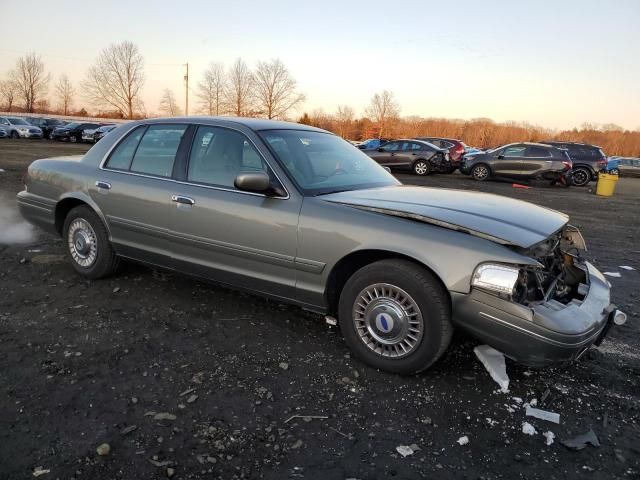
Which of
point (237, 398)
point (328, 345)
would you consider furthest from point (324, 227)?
point (237, 398)

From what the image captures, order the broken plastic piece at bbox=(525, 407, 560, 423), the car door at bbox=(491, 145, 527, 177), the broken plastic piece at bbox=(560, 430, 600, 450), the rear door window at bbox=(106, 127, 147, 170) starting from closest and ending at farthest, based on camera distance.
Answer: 1. the broken plastic piece at bbox=(560, 430, 600, 450)
2. the broken plastic piece at bbox=(525, 407, 560, 423)
3. the rear door window at bbox=(106, 127, 147, 170)
4. the car door at bbox=(491, 145, 527, 177)

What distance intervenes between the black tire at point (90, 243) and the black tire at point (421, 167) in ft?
55.7

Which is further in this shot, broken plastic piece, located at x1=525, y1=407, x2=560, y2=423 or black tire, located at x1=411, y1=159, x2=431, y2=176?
black tire, located at x1=411, y1=159, x2=431, y2=176

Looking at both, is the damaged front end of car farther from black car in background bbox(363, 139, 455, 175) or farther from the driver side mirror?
black car in background bbox(363, 139, 455, 175)

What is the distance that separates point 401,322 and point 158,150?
259 cm

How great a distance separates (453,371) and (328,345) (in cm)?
90

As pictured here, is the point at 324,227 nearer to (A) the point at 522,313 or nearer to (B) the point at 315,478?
(A) the point at 522,313

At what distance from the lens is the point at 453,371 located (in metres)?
3.19

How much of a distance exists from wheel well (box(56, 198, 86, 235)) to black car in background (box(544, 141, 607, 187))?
20.4 metres

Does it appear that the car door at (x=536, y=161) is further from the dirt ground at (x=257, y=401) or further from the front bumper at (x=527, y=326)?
the front bumper at (x=527, y=326)

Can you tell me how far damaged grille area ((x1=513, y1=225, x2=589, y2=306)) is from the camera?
2770 mm

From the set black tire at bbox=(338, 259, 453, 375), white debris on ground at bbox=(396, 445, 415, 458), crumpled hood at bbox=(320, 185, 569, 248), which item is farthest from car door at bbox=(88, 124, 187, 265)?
white debris on ground at bbox=(396, 445, 415, 458)

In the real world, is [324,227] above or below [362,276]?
above

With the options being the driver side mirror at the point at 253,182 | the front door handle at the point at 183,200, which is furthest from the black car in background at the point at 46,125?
the driver side mirror at the point at 253,182
